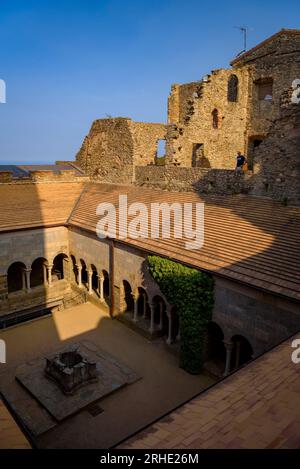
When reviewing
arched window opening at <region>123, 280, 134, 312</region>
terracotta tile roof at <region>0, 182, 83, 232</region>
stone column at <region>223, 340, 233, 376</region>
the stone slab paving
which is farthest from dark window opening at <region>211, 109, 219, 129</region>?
the stone slab paving

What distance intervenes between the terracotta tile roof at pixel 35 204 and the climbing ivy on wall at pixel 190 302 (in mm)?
9155

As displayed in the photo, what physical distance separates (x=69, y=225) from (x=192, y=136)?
930cm

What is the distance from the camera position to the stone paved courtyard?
11406mm

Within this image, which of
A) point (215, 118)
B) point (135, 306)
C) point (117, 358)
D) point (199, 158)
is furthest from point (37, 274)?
point (215, 118)

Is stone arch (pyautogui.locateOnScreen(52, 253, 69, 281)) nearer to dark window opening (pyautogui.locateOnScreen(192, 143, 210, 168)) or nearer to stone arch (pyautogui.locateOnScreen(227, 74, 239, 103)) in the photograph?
dark window opening (pyautogui.locateOnScreen(192, 143, 210, 168))

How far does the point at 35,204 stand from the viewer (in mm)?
22109

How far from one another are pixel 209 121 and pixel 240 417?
2107 cm

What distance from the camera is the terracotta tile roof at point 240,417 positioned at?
201 inches

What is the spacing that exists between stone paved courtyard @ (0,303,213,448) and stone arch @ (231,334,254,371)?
1.26 m

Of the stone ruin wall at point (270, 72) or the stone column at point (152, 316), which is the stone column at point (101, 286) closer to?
the stone column at point (152, 316)

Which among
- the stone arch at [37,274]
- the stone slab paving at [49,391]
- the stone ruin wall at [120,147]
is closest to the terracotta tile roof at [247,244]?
the stone slab paving at [49,391]

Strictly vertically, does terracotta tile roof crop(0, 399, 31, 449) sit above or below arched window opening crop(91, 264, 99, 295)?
above

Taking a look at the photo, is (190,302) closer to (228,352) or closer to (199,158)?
(228,352)
